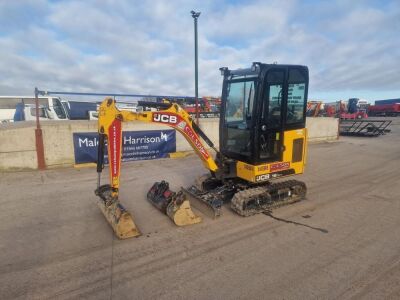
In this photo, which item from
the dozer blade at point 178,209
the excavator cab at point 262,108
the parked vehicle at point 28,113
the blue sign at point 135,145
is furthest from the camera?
the parked vehicle at point 28,113

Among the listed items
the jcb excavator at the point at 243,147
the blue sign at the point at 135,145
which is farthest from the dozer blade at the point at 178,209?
the blue sign at the point at 135,145

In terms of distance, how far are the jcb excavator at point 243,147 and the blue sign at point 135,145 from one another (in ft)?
15.8

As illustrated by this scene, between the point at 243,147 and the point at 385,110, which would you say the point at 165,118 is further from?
the point at 385,110

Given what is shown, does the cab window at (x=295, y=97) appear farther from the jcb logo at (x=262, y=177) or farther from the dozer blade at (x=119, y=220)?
the dozer blade at (x=119, y=220)

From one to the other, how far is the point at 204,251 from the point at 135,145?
280 inches

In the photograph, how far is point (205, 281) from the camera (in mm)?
3418

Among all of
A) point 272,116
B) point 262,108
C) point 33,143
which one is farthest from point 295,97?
point 33,143

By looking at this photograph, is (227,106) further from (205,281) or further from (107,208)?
(205,281)

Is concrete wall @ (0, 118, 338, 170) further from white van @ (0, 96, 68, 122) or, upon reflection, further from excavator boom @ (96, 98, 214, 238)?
white van @ (0, 96, 68, 122)

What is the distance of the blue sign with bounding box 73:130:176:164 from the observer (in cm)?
975

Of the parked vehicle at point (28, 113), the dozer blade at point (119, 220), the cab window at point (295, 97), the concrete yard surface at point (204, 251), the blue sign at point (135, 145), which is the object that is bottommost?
the concrete yard surface at point (204, 251)

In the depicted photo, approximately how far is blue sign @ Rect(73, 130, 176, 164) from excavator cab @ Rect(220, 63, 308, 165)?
5.43 meters

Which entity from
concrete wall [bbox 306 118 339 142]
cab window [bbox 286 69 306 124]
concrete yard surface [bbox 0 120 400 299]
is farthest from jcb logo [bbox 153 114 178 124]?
concrete wall [bbox 306 118 339 142]

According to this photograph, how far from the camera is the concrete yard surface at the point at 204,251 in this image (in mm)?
3279
